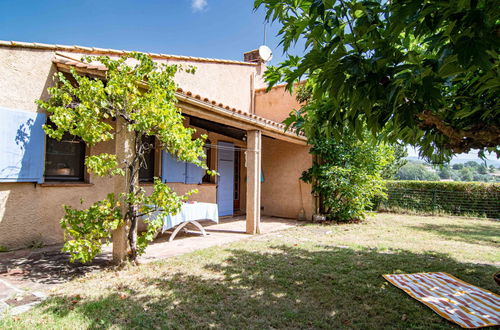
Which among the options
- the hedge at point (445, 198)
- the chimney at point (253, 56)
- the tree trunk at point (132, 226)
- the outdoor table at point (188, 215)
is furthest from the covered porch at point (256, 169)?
the hedge at point (445, 198)

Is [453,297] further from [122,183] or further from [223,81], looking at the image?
[223,81]

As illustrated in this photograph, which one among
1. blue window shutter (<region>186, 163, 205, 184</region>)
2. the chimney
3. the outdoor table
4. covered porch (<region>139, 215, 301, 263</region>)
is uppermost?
the chimney

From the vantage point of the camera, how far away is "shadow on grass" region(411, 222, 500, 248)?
7.54 meters

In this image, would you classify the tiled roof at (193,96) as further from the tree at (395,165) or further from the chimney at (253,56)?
the tree at (395,165)

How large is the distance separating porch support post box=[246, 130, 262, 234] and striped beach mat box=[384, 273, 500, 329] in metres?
3.80

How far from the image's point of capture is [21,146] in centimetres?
520

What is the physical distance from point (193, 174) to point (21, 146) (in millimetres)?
4099

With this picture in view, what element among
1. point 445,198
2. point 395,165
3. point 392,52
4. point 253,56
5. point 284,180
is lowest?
point 445,198

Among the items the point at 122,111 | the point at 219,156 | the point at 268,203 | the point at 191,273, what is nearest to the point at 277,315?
the point at 191,273

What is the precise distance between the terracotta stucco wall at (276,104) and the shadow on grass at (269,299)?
26.0 feet

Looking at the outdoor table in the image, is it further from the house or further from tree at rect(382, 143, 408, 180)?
tree at rect(382, 143, 408, 180)

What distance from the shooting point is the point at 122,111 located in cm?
462

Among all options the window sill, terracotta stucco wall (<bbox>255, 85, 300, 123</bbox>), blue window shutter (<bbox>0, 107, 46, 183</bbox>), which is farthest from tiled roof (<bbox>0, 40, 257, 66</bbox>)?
terracotta stucco wall (<bbox>255, 85, 300, 123</bbox>)

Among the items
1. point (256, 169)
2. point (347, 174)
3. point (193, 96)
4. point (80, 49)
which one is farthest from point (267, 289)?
point (347, 174)
